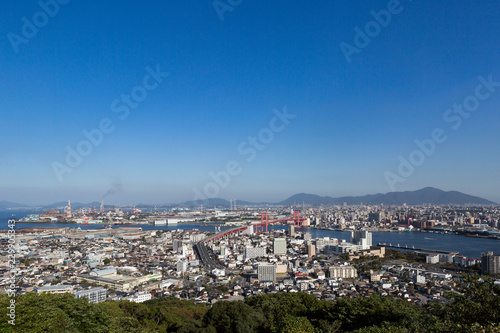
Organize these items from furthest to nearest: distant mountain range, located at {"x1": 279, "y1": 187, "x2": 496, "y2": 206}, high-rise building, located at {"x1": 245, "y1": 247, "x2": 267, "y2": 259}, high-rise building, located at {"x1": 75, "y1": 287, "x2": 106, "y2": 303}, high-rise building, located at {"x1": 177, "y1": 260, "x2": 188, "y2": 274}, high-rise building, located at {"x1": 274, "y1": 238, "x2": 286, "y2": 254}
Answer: distant mountain range, located at {"x1": 279, "y1": 187, "x2": 496, "y2": 206}
high-rise building, located at {"x1": 274, "y1": 238, "x2": 286, "y2": 254}
high-rise building, located at {"x1": 245, "y1": 247, "x2": 267, "y2": 259}
high-rise building, located at {"x1": 177, "y1": 260, "x2": 188, "y2": 274}
high-rise building, located at {"x1": 75, "y1": 287, "x2": 106, "y2": 303}

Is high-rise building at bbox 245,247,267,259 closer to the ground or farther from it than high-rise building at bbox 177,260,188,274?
closer to the ground

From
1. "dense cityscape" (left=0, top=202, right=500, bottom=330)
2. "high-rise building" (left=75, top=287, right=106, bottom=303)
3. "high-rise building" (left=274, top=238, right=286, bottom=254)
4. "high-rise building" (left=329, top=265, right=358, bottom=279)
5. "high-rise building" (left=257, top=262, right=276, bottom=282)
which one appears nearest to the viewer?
"high-rise building" (left=75, top=287, right=106, bottom=303)

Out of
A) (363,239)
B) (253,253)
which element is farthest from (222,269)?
(363,239)

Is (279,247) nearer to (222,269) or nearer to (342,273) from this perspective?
(222,269)

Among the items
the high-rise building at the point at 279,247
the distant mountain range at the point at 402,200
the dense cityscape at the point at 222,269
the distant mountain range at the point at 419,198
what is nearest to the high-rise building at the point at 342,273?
the dense cityscape at the point at 222,269

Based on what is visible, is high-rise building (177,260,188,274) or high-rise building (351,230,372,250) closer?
Answer: high-rise building (177,260,188,274)

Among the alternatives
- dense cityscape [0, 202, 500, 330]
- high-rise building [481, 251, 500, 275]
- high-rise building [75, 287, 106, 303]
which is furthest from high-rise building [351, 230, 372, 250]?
high-rise building [75, 287, 106, 303]

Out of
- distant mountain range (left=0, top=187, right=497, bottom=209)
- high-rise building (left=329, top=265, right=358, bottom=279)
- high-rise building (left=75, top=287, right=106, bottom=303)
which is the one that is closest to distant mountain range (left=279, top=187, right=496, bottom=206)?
distant mountain range (left=0, top=187, right=497, bottom=209)

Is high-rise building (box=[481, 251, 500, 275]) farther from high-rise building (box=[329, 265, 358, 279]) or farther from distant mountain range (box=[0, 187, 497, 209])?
distant mountain range (box=[0, 187, 497, 209])

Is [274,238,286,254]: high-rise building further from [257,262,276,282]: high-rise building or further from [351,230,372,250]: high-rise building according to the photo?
[257,262,276,282]: high-rise building

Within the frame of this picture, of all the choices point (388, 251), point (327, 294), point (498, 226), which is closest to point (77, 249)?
point (327, 294)

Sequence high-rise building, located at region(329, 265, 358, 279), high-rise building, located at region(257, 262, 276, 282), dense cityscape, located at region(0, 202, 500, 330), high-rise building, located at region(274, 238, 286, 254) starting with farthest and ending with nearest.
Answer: high-rise building, located at region(274, 238, 286, 254), high-rise building, located at region(329, 265, 358, 279), high-rise building, located at region(257, 262, 276, 282), dense cityscape, located at region(0, 202, 500, 330)
